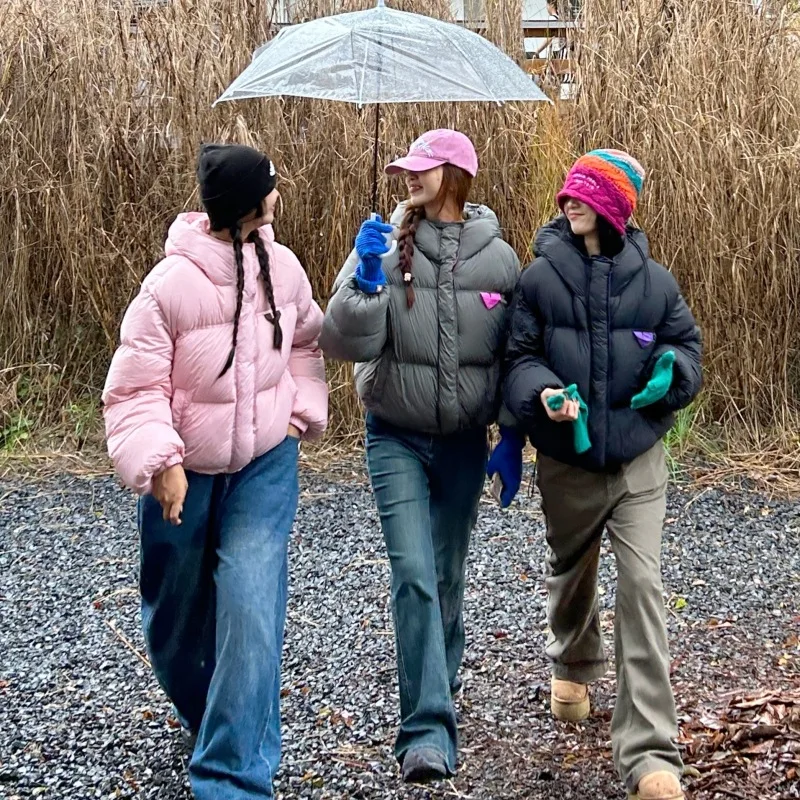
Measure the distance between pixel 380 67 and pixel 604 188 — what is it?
105 centimetres

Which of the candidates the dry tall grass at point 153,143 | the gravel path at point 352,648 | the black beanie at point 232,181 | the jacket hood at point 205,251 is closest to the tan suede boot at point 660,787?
the gravel path at point 352,648

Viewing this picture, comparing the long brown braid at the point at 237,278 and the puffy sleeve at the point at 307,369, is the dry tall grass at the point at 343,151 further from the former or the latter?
the long brown braid at the point at 237,278

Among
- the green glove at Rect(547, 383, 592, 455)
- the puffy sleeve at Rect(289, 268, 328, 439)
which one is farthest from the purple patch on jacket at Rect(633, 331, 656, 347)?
the puffy sleeve at Rect(289, 268, 328, 439)

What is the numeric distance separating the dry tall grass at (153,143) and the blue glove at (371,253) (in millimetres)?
3807

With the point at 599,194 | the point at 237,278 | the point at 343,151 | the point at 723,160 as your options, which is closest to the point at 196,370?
the point at 237,278

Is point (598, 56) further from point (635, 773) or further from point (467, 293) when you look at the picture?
point (635, 773)

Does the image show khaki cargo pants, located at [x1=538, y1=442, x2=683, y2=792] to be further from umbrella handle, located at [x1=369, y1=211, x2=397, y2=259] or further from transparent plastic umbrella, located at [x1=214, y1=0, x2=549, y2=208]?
transparent plastic umbrella, located at [x1=214, y1=0, x2=549, y2=208]

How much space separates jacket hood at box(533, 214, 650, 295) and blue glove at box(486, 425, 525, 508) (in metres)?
0.51

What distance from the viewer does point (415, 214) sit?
130 inches

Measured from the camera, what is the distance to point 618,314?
3.12 m

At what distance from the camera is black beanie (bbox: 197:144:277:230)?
2.84 metres

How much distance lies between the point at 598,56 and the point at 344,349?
15.1ft

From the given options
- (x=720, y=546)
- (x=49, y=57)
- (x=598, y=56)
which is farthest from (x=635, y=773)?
(x=49, y=57)

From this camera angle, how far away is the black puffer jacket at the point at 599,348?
3.10m
